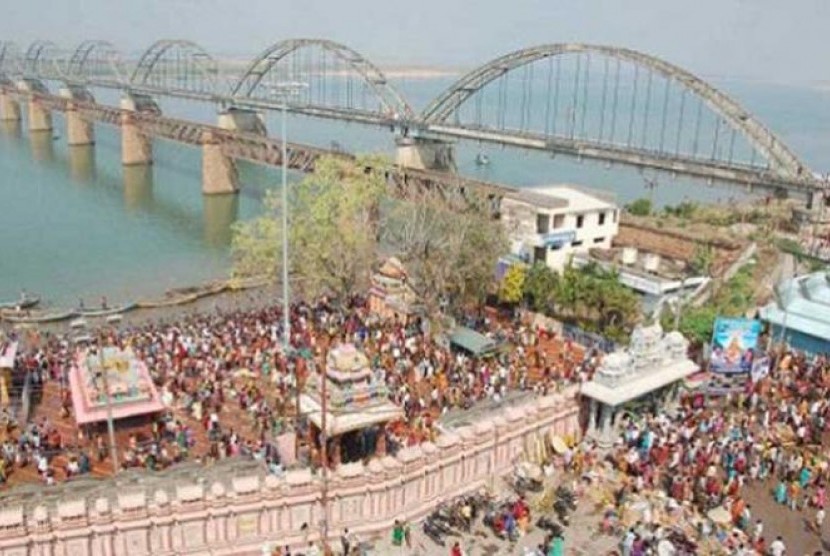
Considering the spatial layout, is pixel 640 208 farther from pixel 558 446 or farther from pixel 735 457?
pixel 558 446

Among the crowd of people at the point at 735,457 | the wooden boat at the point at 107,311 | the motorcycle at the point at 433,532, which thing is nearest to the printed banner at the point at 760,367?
the crowd of people at the point at 735,457

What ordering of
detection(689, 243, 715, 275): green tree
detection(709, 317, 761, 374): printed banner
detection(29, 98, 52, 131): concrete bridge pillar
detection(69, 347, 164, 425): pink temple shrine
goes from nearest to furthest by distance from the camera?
1. detection(69, 347, 164, 425): pink temple shrine
2. detection(709, 317, 761, 374): printed banner
3. detection(689, 243, 715, 275): green tree
4. detection(29, 98, 52, 131): concrete bridge pillar

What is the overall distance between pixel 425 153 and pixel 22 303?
157 ft

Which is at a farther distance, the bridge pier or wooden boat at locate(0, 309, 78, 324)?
the bridge pier

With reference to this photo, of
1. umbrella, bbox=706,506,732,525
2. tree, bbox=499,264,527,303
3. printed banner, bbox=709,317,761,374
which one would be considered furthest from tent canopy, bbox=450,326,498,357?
umbrella, bbox=706,506,732,525

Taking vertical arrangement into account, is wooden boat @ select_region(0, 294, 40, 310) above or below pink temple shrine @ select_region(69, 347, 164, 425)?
below

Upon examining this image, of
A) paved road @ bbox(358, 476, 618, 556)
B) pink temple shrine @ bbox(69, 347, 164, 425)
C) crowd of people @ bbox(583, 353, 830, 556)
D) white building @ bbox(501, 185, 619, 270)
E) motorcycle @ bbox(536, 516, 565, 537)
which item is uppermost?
white building @ bbox(501, 185, 619, 270)

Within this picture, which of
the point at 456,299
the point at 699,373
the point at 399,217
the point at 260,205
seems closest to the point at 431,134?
the point at 260,205

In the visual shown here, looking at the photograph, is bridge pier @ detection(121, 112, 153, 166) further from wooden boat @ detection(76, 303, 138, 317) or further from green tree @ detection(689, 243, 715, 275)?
green tree @ detection(689, 243, 715, 275)

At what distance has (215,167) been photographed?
73.9m

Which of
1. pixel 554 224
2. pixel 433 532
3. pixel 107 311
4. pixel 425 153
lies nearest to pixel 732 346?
pixel 433 532

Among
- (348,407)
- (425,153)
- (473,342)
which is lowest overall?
(473,342)

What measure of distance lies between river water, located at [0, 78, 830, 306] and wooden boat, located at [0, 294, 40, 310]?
1.18m

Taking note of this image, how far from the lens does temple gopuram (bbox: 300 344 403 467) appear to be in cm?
1886
